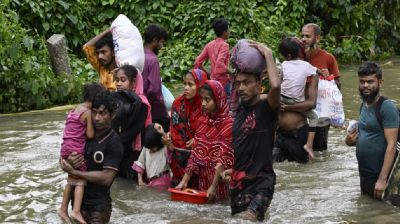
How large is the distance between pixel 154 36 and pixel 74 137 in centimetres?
273

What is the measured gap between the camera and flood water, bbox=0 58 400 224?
681 centimetres

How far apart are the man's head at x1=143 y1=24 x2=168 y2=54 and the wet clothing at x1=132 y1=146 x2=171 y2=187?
127 cm

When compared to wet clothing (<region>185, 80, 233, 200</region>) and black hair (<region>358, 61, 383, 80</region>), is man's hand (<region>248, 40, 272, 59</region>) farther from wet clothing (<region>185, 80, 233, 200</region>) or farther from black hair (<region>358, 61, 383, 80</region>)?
black hair (<region>358, 61, 383, 80</region>)

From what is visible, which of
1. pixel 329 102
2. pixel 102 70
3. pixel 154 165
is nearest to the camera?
pixel 154 165

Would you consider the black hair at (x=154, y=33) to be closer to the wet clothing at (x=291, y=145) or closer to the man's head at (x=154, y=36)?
the man's head at (x=154, y=36)

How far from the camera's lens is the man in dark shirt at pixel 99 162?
598 centimetres

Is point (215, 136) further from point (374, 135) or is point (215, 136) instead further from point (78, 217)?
point (78, 217)

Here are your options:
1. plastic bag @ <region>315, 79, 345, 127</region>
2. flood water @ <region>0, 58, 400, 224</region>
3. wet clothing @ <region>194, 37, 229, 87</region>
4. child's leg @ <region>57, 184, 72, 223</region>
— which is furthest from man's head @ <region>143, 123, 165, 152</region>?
wet clothing @ <region>194, 37, 229, 87</region>

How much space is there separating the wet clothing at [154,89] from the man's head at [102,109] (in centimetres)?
230

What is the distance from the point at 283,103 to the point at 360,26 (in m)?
11.9

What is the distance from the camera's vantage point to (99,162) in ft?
19.9

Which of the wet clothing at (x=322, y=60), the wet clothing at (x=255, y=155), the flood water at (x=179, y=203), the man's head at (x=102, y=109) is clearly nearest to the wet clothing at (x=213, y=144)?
the flood water at (x=179, y=203)

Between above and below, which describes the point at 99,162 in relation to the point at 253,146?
below

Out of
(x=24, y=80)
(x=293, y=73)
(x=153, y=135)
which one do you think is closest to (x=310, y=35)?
(x=293, y=73)
